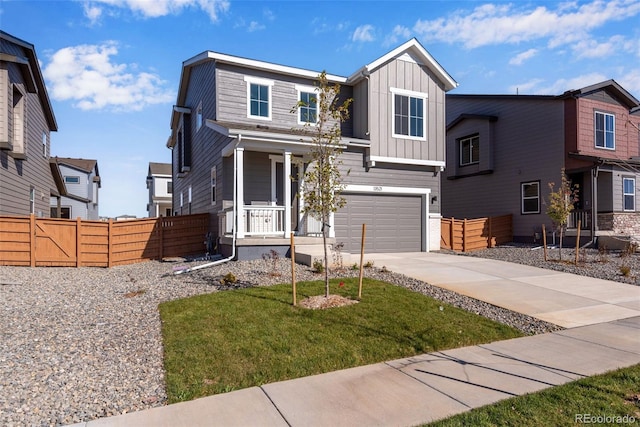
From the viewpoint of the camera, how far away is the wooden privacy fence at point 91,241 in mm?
11875

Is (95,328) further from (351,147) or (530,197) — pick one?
(530,197)

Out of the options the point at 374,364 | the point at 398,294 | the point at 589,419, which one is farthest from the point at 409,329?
the point at 589,419

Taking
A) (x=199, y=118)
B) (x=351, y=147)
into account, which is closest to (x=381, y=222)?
(x=351, y=147)

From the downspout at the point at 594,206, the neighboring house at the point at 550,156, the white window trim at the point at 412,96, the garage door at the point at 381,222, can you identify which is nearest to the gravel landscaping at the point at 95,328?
the garage door at the point at 381,222

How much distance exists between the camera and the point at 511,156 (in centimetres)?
1934

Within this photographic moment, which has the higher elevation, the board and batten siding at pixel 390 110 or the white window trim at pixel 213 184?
the board and batten siding at pixel 390 110

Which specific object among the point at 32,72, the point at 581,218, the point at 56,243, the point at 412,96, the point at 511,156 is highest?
the point at 32,72

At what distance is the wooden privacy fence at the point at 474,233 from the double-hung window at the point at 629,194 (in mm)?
4864

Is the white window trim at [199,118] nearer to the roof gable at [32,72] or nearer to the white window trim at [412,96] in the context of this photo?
the roof gable at [32,72]

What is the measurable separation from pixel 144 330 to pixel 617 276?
10644 millimetres

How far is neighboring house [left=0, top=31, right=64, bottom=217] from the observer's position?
1299 centimetres

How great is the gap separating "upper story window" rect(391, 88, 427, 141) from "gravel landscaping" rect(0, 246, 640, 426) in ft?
21.8

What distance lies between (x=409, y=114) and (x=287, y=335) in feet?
38.9

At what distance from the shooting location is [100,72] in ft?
47.1
